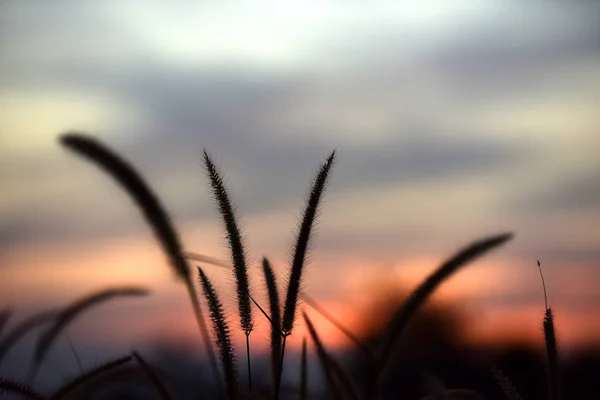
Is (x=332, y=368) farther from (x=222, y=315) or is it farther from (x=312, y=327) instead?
(x=222, y=315)

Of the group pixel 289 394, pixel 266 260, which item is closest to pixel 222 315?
pixel 266 260

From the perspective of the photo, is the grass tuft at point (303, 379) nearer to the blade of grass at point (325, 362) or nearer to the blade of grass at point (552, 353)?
the blade of grass at point (325, 362)

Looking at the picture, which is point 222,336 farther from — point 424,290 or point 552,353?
point 552,353

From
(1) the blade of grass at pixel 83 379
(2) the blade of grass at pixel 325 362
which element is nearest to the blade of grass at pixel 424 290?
(2) the blade of grass at pixel 325 362

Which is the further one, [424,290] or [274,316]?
[274,316]

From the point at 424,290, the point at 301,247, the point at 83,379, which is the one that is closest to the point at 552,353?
the point at 424,290

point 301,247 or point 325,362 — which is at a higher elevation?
point 301,247

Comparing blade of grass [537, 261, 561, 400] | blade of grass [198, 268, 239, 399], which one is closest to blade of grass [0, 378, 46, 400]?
blade of grass [198, 268, 239, 399]
